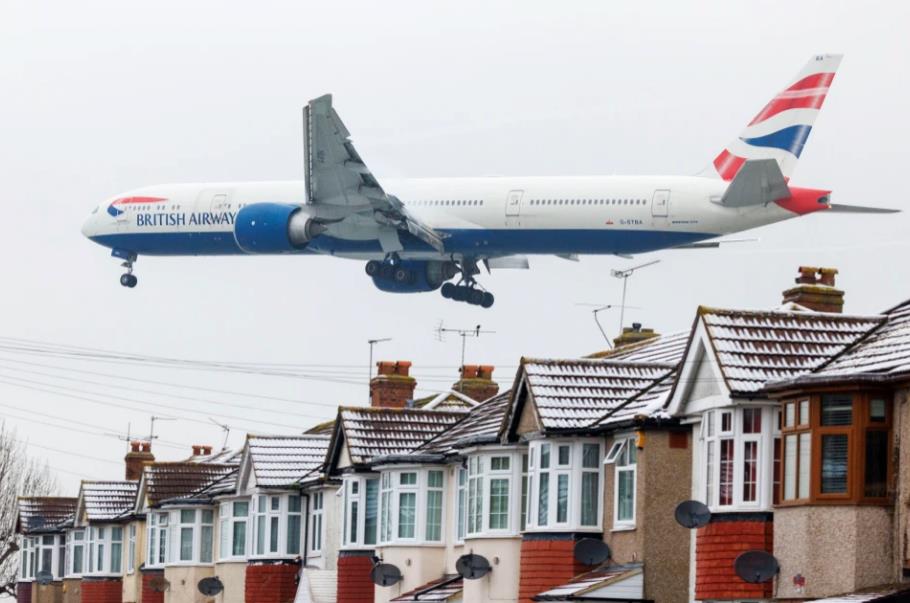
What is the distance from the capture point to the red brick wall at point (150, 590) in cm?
6344

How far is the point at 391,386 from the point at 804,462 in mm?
25727

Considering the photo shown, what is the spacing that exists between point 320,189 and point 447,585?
83.1ft

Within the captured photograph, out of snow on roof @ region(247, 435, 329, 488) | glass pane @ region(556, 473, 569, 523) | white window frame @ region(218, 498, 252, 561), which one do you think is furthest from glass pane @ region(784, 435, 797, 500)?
white window frame @ region(218, 498, 252, 561)

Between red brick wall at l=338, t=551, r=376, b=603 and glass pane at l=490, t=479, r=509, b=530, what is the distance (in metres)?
7.84

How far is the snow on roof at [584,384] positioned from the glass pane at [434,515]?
706cm

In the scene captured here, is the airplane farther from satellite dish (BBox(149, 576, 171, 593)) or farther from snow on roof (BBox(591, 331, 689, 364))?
snow on roof (BBox(591, 331, 689, 364))

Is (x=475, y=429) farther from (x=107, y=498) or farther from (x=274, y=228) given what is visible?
(x=107, y=498)

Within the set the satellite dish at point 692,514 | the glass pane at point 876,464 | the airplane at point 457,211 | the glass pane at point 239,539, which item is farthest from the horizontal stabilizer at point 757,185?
the glass pane at point 876,464

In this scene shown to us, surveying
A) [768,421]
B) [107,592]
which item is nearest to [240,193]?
[107,592]

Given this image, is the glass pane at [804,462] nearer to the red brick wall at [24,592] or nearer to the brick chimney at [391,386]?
the brick chimney at [391,386]

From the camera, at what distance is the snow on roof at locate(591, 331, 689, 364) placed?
132ft

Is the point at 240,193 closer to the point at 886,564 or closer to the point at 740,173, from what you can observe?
the point at 740,173

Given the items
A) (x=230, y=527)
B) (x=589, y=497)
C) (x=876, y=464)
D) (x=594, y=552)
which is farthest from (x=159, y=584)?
(x=876, y=464)

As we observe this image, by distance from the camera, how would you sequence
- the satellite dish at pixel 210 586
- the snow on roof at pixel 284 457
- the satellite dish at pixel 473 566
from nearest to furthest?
the satellite dish at pixel 473 566
the snow on roof at pixel 284 457
the satellite dish at pixel 210 586
